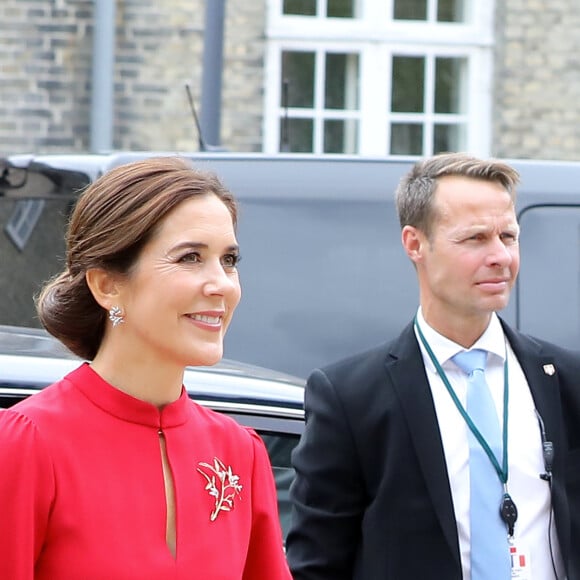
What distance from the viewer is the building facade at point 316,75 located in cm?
1112

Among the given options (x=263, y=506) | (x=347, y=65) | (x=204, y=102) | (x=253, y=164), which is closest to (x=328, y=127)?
(x=347, y=65)

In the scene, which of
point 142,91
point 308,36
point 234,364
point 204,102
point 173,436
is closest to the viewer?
point 173,436

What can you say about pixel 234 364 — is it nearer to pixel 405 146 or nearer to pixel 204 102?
A: pixel 204 102

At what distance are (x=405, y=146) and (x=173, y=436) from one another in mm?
9937

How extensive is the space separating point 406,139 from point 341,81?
0.71 m

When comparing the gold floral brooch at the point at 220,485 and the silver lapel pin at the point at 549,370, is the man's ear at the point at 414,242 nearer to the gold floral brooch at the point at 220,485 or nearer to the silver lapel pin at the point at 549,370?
the silver lapel pin at the point at 549,370

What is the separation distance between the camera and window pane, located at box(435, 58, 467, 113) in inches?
488

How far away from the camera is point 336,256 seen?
5113 millimetres

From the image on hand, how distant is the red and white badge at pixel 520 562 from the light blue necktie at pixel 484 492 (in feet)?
0.06

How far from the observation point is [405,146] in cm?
1229

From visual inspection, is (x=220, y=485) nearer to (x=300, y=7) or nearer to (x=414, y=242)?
(x=414, y=242)

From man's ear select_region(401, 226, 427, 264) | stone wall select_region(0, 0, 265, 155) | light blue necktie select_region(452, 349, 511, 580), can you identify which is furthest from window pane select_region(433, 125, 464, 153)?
light blue necktie select_region(452, 349, 511, 580)

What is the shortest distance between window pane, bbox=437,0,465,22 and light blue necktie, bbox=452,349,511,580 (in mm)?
9462

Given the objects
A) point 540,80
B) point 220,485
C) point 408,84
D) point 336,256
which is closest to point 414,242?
point 220,485
